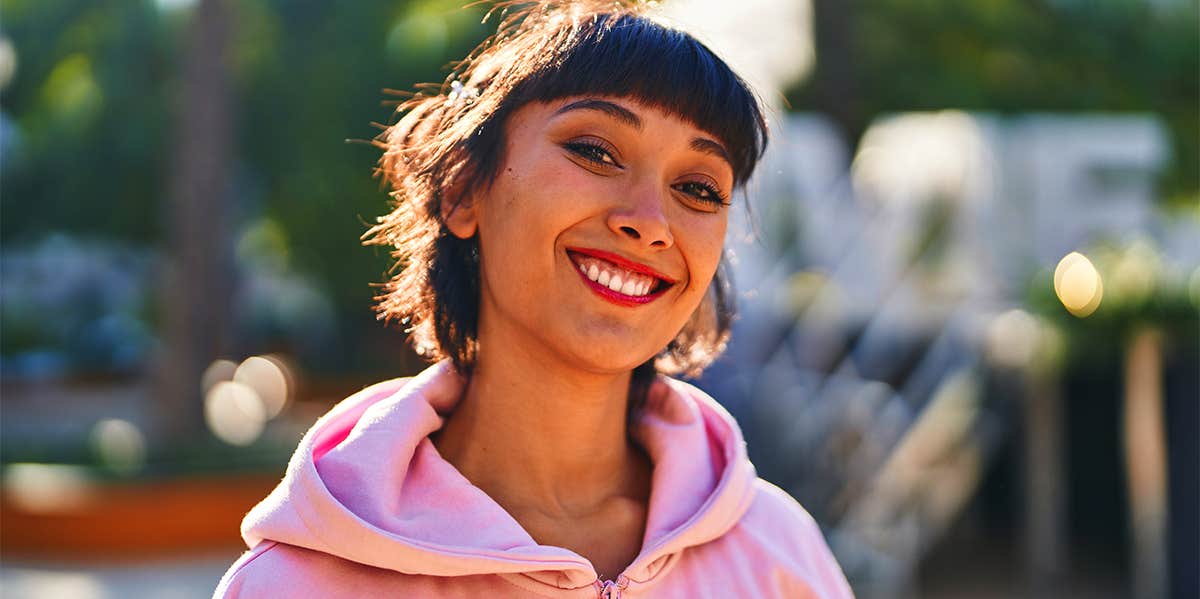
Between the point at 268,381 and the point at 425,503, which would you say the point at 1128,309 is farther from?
the point at 268,381

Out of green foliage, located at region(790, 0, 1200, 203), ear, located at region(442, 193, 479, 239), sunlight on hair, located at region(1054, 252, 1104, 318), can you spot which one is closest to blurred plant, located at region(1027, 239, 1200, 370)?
sunlight on hair, located at region(1054, 252, 1104, 318)

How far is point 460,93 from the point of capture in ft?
7.16

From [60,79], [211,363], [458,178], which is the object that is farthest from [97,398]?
[458,178]

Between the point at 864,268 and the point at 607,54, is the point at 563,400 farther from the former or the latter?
the point at 864,268

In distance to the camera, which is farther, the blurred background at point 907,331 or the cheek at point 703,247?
the blurred background at point 907,331

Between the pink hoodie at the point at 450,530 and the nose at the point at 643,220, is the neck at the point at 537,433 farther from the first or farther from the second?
the nose at the point at 643,220

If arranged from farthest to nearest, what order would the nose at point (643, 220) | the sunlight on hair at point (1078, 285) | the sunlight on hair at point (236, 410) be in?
the sunlight on hair at point (236, 410) → the sunlight on hair at point (1078, 285) → the nose at point (643, 220)

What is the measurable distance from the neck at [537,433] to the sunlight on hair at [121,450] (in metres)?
8.53

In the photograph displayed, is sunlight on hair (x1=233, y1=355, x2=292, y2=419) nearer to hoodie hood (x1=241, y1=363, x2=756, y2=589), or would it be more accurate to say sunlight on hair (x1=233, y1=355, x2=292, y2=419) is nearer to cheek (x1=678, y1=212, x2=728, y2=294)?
hoodie hood (x1=241, y1=363, x2=756, y2=589)

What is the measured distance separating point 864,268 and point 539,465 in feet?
27.2

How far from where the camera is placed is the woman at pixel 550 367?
1891 mm

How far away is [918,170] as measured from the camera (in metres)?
10.3

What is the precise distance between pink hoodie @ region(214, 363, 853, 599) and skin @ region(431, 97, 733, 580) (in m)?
0.09

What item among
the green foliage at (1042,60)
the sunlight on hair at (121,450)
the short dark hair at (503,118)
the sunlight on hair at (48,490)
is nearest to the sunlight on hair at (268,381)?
the sunlight on hair at (121,450)
